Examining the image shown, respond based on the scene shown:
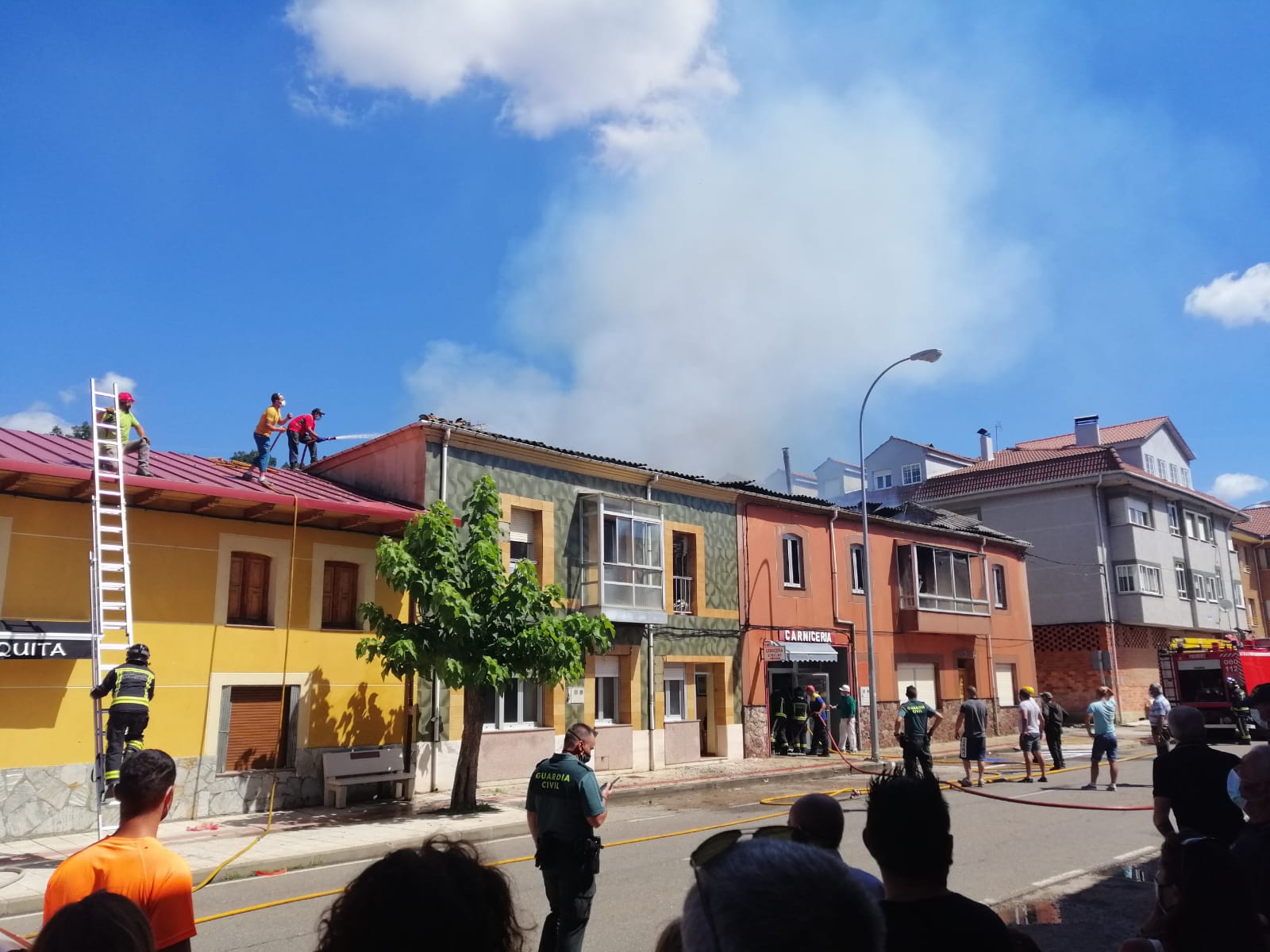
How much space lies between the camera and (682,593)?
24.2 meters

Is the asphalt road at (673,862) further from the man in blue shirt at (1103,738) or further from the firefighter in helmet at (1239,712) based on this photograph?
the firefighter in helmet at (1239,712)

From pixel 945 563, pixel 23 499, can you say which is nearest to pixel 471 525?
pixel 23 499

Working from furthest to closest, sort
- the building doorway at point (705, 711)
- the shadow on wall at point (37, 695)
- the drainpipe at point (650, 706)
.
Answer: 1. the building doorway at point (705, 711)
2. the drainpipe at point (650, 706)
3. the shadow on wall at point (37, 695)

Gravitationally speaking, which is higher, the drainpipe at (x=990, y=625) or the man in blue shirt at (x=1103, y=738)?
the drainpipe at (x=990, y=625)

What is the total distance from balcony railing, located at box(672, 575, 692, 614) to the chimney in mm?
28332

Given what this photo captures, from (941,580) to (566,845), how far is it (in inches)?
1109

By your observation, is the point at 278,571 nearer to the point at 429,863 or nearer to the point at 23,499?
the point at 23,499

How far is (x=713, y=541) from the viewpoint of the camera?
25.0 metres

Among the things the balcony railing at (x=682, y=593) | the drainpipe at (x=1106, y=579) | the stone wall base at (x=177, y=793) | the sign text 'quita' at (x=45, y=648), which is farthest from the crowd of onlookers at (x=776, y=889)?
the drainpipe at (x=1106, y=579)

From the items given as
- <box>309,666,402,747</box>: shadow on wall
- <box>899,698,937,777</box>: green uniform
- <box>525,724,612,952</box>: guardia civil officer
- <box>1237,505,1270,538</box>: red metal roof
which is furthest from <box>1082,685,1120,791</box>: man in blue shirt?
<box>1237,505,1270,538</box>: red metal roof

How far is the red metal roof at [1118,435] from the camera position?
44.0 metres

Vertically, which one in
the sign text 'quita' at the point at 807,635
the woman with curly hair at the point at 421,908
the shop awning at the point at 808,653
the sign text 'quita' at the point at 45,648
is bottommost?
the woman with curly hair at the point at 421,908

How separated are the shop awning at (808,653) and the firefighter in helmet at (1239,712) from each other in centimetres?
1161

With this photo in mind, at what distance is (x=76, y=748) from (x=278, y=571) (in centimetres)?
406
